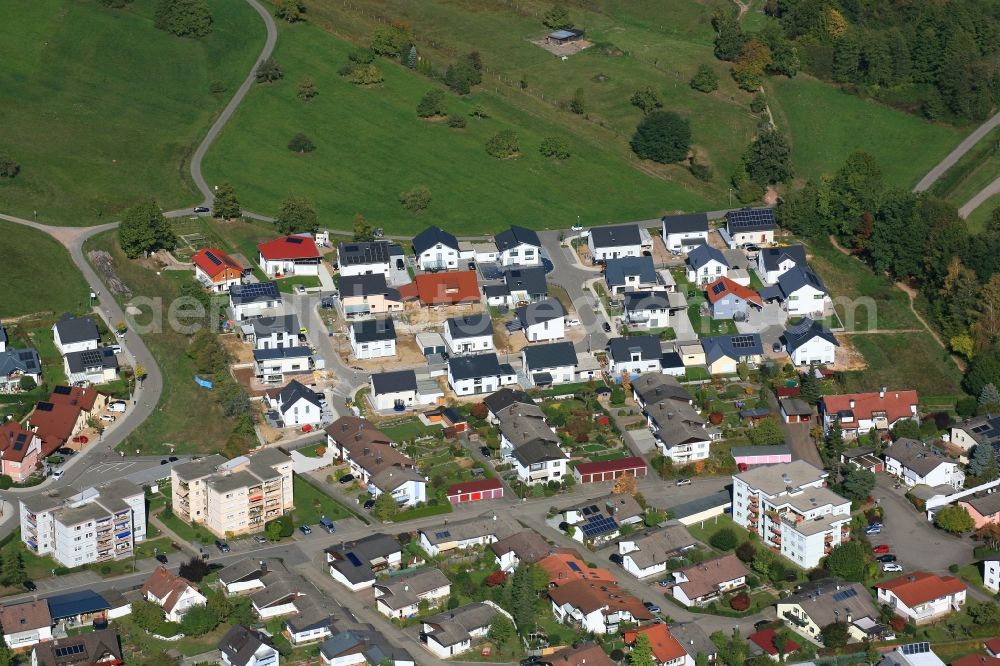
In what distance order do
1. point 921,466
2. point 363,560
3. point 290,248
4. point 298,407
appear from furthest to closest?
1. point 290,248
2. point 298,407
3. point 921,466
4. point 363,560

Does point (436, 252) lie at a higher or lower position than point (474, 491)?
higher

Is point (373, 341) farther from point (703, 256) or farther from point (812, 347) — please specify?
point (812, 347)

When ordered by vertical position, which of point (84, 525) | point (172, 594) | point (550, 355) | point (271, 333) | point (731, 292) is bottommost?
point (172, 594)

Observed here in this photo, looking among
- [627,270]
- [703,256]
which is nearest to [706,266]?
[703,256]

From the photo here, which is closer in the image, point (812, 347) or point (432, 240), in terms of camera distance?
point (812, 347)

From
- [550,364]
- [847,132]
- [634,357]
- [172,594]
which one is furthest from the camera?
[847,132]

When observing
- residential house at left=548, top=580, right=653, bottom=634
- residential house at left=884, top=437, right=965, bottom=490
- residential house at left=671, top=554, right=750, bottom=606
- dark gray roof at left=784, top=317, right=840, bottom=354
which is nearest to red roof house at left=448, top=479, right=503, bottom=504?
residential house at left=548, top=580, right=653, bottom=634

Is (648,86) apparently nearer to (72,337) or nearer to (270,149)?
(270,149)
